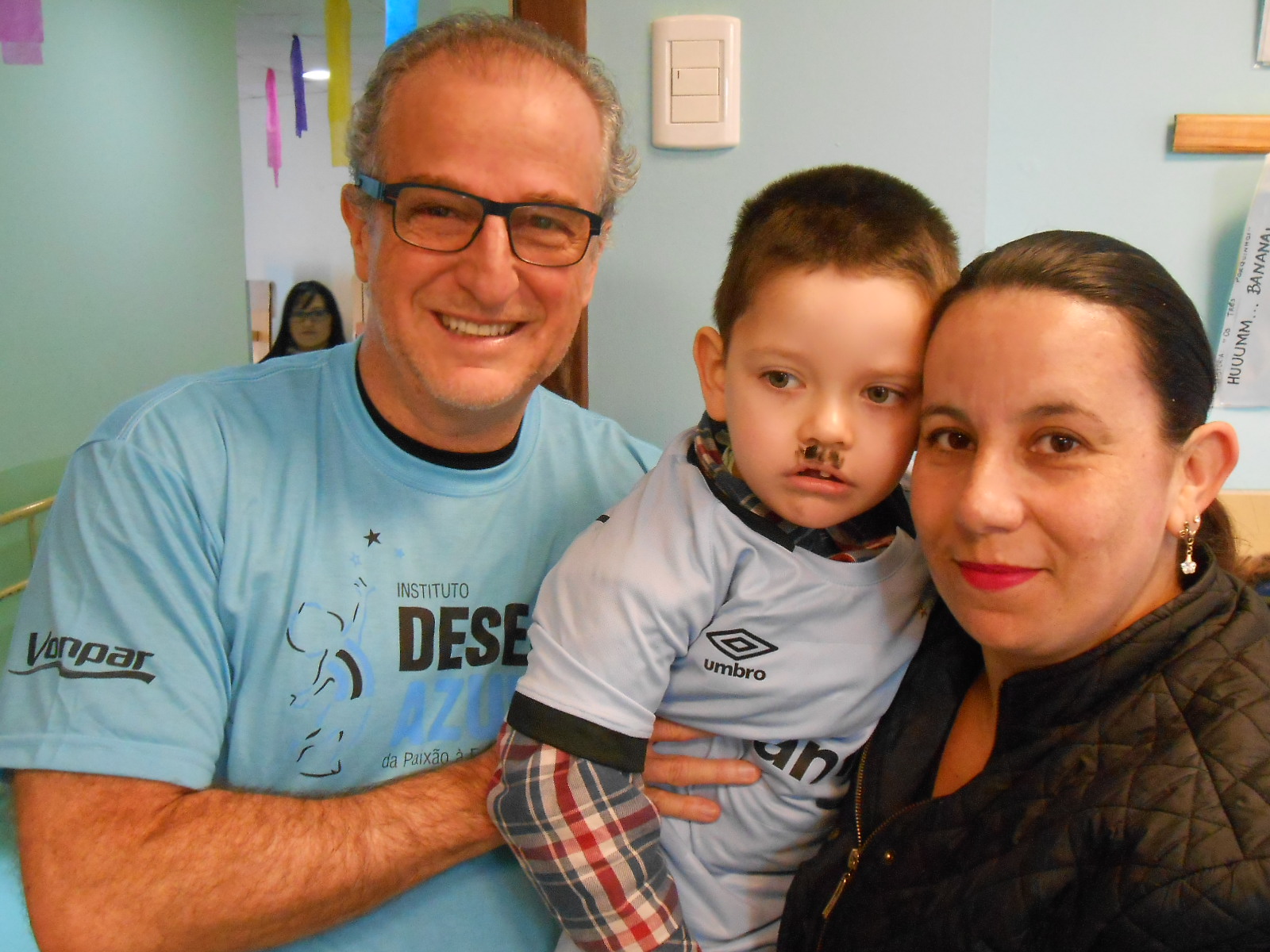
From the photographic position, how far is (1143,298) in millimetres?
793

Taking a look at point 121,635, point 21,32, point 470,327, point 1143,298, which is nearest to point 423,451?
point 470,327

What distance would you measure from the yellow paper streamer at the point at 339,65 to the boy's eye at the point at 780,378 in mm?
1113

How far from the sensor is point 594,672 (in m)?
0.91

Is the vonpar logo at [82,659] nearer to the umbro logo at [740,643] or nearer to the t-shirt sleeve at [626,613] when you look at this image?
the t-shirt sleeve at [626,613]

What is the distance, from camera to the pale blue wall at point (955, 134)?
140 cm

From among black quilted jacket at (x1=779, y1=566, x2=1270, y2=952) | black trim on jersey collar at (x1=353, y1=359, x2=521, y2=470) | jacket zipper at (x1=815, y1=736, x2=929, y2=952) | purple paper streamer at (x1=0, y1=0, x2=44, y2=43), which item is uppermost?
purple paper streamer at (x1=0, y1=0, x2=44, y2=43)

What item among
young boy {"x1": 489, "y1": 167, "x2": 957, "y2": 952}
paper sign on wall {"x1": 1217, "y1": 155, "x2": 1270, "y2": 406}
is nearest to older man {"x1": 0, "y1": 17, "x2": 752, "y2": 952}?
young boy {"x1": 489, "y1": 167, "x2": 957, "y2": 952}

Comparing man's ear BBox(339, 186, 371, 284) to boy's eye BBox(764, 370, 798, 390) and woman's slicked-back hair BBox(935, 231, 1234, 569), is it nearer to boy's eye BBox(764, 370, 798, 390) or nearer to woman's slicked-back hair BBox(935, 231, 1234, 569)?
boy's eye BBox(764, 370, 798, 390)

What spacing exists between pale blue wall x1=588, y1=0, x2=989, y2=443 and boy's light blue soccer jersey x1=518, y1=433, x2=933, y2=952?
526mm

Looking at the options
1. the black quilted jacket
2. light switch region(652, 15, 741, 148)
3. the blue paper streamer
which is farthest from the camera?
the blue paper streamer

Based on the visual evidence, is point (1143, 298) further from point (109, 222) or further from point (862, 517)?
point (109, 222)

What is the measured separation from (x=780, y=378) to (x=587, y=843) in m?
0.56

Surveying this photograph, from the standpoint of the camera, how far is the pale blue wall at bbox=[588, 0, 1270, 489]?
1.40m

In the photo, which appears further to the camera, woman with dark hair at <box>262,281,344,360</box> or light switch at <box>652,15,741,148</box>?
woman with dark hair at <box>262,281,344,360</box>
